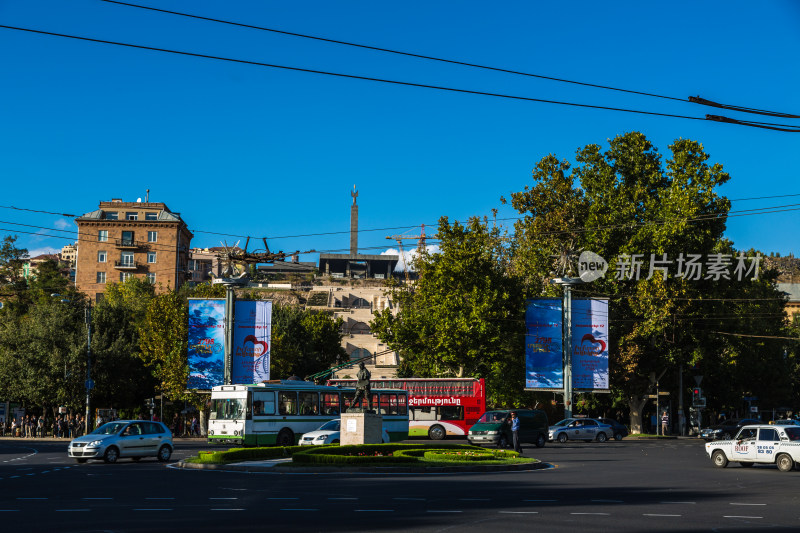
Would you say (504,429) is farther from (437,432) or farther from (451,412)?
A: (437,432)

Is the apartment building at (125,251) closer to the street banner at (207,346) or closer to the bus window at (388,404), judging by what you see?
the street banner at (207,346)

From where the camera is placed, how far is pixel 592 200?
60.0 metres

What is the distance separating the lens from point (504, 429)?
37719mm

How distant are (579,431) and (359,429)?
24317 millimetres

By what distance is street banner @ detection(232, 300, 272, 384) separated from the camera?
4559 centimetres

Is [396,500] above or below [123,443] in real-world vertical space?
above

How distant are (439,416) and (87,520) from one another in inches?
1515

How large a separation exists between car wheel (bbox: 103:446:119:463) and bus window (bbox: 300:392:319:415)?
13.2 meters

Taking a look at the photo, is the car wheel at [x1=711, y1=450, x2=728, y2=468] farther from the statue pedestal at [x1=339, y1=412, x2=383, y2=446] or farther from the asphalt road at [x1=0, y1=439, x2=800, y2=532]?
the statue pedestal at [x1=339, y1=412, x2=383, y2=446]

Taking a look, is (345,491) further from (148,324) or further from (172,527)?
(148,324)

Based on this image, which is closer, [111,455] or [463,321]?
[111,455]

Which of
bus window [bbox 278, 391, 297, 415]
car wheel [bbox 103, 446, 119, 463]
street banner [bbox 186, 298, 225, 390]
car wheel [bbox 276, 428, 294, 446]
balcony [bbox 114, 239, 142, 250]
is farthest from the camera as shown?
balcony [bbox 114, 239, 142, 250]

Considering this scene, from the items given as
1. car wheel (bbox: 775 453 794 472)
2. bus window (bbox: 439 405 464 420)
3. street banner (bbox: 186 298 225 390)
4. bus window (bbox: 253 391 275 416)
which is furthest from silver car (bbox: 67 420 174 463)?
bus window (bbox: 439 405 464 420)

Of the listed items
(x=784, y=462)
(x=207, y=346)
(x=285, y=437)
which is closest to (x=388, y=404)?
(x=285, y=437)
